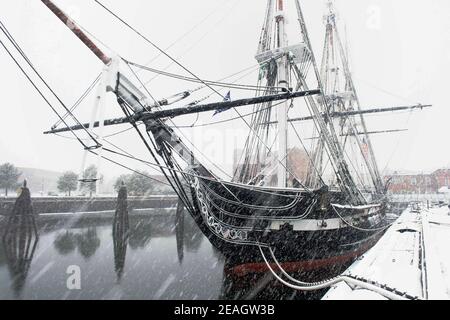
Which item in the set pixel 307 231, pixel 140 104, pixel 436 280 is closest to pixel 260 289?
pixel 307 231

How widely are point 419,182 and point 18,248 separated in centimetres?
7151

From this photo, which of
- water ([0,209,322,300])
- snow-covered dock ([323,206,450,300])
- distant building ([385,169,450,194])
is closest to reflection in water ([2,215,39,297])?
water ([0,209,322,300])

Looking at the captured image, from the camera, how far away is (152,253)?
748 inches

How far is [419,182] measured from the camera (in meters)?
66.1

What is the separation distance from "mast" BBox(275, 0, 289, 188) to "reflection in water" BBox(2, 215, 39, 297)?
34.5ft

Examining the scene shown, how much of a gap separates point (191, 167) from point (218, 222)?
182 cm

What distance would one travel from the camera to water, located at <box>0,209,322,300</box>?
35.4 ft

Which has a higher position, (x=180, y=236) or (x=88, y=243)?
(x=180, y=236)

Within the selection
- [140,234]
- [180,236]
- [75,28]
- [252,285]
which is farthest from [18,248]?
[75,28]

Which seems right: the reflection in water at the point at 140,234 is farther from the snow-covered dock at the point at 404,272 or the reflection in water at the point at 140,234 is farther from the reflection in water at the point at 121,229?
the snow-covered dock at the point at 404,272

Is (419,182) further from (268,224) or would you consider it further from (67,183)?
(268,224)

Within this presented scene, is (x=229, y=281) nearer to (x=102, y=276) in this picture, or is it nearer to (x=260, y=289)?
(x=260, y=289)

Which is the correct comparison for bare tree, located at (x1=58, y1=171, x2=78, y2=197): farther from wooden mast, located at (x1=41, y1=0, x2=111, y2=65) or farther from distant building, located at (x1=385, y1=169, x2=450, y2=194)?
distant building, located at (x1=385, y1=169, x2=450, y2=194)

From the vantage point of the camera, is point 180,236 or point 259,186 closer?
point 259,186
